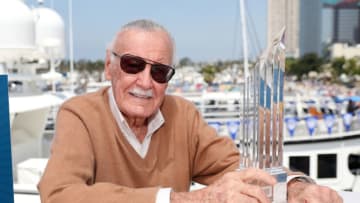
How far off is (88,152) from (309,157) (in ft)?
23.6

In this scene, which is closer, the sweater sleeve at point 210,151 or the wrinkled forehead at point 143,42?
the wrinkled forehead at point 143,42

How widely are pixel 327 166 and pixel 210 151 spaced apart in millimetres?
7191

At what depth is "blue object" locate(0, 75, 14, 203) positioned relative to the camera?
1335 millimetres

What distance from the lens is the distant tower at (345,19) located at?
485 ft

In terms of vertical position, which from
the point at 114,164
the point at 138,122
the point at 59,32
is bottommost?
the point at 114,164

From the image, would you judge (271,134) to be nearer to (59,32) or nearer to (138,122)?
(138,122)

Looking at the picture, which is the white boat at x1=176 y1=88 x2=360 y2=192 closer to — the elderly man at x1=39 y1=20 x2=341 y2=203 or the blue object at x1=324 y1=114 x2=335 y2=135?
the blue object at x1=324 y1=114 x2=335 y2=135

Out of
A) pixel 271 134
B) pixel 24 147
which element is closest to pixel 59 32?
pixel 24 147

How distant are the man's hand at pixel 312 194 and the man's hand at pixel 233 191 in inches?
7.8

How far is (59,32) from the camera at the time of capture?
19.7 ft

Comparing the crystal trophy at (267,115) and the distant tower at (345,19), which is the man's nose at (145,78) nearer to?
the crystal trophy at (267,115)

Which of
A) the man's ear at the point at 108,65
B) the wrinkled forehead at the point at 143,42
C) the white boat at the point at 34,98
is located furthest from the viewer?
the white boat at the point at 34,98

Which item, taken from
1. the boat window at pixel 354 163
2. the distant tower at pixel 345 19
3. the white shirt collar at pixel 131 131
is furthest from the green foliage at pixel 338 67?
the distant tower at pixel 345 19

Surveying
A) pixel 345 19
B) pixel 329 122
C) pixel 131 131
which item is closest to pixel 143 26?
pixel 131 131
